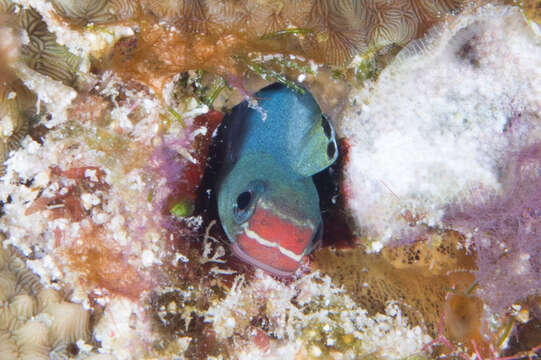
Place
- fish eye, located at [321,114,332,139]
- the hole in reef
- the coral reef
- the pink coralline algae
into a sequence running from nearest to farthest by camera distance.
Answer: the pink coralline algae < the coral reef < fish eye, located at [321,114,332,139] < the hole in reef

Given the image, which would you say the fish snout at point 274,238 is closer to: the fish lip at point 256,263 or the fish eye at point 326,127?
the fish lip at point 256,263

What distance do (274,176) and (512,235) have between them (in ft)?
5.97

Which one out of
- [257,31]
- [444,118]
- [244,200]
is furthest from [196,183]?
[444,118]

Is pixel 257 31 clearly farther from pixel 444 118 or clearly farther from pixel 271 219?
pixel 444 118

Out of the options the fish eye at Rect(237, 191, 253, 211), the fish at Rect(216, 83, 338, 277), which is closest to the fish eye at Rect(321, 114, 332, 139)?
the fish at Rect(216, 83, 338, 277)

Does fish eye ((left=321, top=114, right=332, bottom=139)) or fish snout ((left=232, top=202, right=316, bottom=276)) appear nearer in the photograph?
fish snout ((left=232, top=202, right=316, bottom=276))

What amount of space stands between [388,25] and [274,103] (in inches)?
43.7

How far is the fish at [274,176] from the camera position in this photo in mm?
2703

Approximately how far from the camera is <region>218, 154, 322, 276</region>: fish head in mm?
2686

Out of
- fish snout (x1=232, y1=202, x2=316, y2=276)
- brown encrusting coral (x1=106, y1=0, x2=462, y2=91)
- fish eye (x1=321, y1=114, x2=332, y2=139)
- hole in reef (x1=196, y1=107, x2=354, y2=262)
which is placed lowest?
hole in reef (x1=196, y1=107, x2=354, y2=262)

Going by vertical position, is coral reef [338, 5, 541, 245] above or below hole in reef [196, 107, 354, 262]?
above

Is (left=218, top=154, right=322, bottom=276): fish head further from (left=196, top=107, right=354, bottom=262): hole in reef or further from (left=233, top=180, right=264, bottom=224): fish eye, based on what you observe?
(left=196, top=107, right=354, bottom=262): hole in reef

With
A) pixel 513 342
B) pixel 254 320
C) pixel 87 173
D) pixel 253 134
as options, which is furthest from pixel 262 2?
pixel 513 342

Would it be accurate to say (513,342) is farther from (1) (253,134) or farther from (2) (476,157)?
(1) (253,134)
